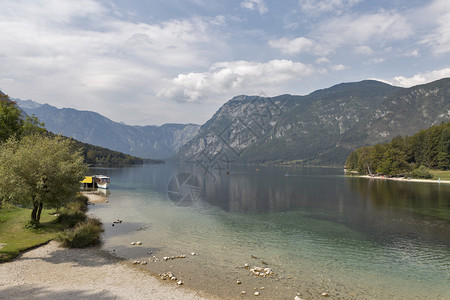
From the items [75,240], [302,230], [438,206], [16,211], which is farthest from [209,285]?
[438,206]

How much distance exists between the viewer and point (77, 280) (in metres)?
21.0

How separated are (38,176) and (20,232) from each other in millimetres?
7902

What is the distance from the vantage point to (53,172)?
3297 centimetres

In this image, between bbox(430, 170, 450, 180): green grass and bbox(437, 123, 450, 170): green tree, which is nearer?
bbox(430, 170, 450, 180): green grass

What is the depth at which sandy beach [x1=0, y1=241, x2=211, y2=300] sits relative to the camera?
18.5 m

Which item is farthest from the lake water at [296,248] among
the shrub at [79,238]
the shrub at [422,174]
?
the shrub at [422,174]

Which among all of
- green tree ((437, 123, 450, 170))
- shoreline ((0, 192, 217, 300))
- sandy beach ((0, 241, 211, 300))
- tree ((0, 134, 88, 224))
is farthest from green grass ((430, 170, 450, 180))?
tree ((0, 134, 88, 224))

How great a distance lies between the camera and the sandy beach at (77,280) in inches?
730

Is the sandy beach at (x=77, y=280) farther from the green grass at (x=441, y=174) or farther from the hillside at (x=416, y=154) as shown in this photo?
the hillside at (x=416, y=154)

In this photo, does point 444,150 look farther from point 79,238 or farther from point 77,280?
point 77,280

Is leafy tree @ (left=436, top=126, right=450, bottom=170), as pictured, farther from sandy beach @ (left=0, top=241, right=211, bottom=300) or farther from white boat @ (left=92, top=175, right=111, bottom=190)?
sandy beach @ (left=0, top=241, right=211, bottom=300)

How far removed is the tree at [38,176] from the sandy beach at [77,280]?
786cm

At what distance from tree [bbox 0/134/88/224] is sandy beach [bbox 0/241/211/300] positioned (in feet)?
25.8

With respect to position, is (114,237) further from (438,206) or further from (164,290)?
(438,206)
